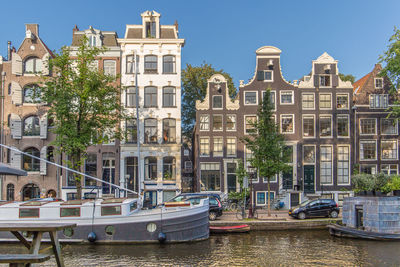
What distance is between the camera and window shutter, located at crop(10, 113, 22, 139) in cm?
3594

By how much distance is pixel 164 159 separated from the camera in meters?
36.9

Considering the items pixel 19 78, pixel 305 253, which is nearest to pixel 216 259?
pixel 305 253

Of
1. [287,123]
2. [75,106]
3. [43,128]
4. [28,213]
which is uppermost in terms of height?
[75,106]

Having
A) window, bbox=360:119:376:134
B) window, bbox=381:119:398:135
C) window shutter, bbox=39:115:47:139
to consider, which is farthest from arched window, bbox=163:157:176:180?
window, bbox=381:119:398:135

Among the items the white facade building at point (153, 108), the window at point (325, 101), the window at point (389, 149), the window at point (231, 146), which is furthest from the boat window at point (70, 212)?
the window at point (389, 149)

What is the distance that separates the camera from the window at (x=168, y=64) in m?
37.7

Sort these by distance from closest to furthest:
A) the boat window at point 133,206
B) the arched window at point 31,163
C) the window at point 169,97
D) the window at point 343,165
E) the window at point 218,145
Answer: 1. the boat window at point 133,206
2. the arched window at point 31,163
3. the window at point 218,145
4. the window at point 343,165
5. the window at point 169,97

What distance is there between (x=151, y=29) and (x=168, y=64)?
396cm

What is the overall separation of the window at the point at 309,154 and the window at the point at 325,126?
5.66ft

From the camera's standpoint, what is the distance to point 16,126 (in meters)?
36.0

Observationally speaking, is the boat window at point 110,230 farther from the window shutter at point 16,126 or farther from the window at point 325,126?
the window at point 325,126

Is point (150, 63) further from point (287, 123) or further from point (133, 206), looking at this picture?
point (133, 206)

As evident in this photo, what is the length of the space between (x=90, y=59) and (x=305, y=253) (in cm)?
1960

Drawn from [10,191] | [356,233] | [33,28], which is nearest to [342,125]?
[356,233]
